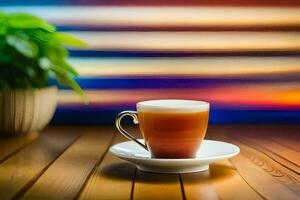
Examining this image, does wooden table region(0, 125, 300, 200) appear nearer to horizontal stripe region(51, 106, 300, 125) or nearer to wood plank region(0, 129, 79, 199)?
wood plank region(0, 129, 79, 199)

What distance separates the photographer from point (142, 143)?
0.89 metres

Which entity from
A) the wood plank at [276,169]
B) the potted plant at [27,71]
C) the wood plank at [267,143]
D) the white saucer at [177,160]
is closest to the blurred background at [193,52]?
the wood plank at [267,143]

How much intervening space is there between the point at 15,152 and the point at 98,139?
22cm

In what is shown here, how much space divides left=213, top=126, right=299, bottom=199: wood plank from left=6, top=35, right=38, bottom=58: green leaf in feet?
1.48

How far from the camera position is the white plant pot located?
1.14 m

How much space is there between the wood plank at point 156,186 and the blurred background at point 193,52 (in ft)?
2.17

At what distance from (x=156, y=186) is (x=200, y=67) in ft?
2.49

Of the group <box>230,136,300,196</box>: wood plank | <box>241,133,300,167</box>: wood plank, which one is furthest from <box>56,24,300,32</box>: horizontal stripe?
<box>230,136,300,196</box>: wood plank

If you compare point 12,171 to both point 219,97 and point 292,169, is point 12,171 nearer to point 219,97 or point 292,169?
point 292,169

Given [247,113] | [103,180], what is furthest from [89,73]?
[103,180]

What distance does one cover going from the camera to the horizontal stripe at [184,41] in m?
1.45

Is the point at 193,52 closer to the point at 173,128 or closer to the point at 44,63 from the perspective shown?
the point at 44,63

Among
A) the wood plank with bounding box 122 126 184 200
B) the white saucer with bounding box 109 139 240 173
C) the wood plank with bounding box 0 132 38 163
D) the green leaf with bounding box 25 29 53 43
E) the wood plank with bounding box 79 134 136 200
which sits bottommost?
the wood plank with bounding box 0 132 38 163

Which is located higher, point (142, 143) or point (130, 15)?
point (130, 15)
